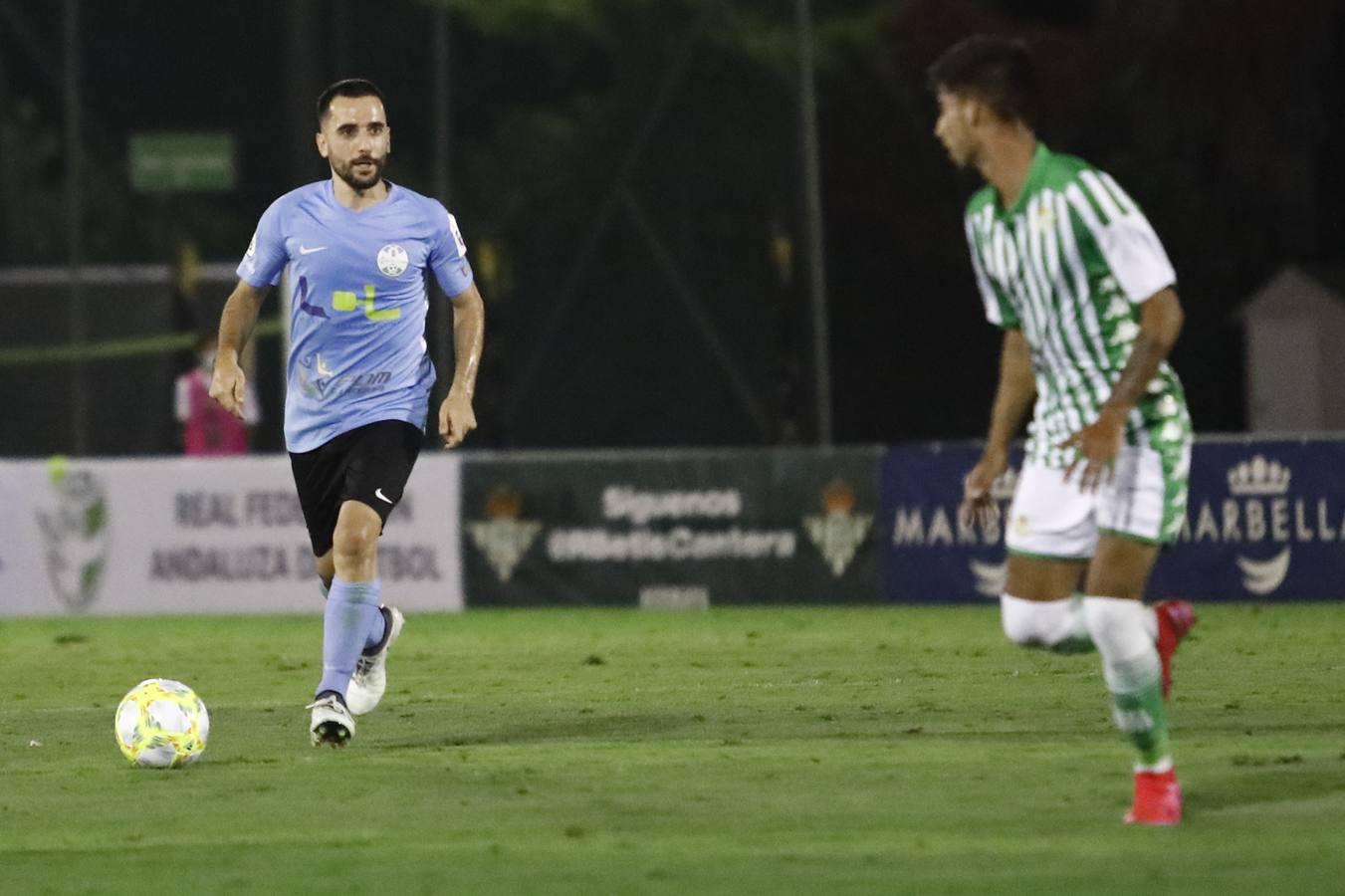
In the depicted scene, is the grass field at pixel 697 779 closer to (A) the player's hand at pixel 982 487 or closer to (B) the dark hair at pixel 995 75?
(A) the player's hand at pixel 982 487

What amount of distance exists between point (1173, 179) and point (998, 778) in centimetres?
2399

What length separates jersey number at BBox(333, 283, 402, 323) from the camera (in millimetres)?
10328

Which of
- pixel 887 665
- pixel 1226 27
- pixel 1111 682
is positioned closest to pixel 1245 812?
Answer: pixel 1111 682

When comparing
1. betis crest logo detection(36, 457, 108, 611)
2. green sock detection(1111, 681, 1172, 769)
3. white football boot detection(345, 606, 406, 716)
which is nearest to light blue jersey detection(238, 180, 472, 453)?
white football boot detection(345, 606, 406, 716)

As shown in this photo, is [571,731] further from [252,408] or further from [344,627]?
[252,408]

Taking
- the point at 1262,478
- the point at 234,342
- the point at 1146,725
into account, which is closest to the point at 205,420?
the point at 1262,478

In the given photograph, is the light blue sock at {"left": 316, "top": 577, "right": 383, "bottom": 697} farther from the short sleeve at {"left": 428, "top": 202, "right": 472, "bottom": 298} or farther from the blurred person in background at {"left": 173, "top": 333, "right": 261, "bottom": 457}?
the blurred person in background at {"left": 173, "top": 333, "right": 261, "bottom": 457}

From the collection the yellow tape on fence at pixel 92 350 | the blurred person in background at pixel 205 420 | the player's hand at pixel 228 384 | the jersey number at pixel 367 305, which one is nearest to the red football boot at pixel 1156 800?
the jersey number at pixel 367 305

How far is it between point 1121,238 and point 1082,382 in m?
0.45

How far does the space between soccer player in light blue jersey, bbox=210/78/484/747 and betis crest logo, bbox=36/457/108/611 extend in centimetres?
987

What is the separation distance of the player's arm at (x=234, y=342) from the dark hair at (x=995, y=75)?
3.42 m

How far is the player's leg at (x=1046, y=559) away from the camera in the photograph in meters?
7.91

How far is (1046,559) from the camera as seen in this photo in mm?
7969

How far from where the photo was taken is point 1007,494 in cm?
1889
